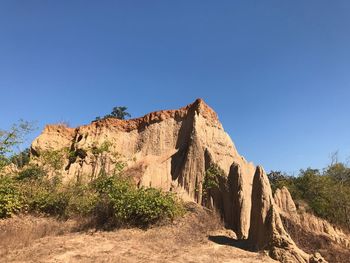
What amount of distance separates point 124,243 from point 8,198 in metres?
8.21

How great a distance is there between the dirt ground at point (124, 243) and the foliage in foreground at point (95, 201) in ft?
2.44

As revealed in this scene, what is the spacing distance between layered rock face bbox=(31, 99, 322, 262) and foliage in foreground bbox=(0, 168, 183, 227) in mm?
2514

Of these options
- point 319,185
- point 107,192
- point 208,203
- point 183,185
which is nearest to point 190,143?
point 183,185

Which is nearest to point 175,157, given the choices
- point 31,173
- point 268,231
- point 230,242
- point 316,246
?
point 31,173

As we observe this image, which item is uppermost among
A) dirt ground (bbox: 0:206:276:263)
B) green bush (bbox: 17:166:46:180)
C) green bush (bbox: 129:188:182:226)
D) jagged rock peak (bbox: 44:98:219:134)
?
jagged rock peak (bbox: 44:98:219:134)

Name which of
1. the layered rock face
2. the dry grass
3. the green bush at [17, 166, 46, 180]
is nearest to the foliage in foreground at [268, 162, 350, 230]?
the layered rock face

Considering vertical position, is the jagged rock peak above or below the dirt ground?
above

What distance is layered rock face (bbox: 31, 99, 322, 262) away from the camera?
51.8 feet

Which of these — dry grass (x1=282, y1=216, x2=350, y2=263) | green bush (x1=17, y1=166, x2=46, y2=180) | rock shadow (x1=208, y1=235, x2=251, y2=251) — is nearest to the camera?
rock shadow (x1=208, y1=235, x2=251, y2=251)

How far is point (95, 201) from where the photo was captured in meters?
18.2

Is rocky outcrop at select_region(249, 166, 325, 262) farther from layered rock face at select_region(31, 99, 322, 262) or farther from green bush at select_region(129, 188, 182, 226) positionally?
green bush at select_region(129, 188, 182, 226)

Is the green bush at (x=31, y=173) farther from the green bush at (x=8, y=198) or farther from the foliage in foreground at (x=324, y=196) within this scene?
the foliage in foreground at (x=324, y=196)

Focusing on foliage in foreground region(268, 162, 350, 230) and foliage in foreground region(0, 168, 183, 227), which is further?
foliage in foreground region(268, 162, 350, 230)

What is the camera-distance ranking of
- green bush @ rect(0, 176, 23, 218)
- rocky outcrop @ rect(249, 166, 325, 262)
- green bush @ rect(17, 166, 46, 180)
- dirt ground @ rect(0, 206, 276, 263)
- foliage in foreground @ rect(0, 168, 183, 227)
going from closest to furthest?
rocky outcrop @ rect(249, 166, 325, 262) < dirt ground @ rect(0, 206, 276, 263) < foliage in foreground @ rect(0, 168, 183, 227) < green bush @ rect(0, 176, 23, 218) < green bush @ rect(17, 166, 46, 180)
